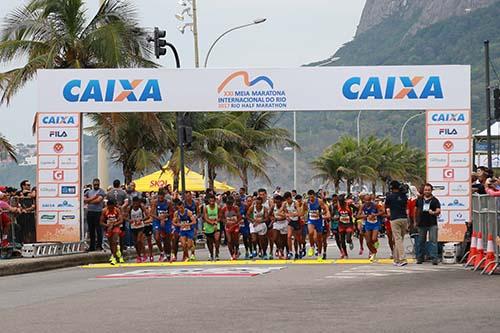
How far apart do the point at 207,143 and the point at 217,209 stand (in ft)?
74.9

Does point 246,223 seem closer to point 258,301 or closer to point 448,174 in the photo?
point 448,174

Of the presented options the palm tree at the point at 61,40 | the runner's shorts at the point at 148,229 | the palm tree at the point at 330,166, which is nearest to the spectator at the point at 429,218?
the runner's shorts at the point at 148,229

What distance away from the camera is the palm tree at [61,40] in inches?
1300

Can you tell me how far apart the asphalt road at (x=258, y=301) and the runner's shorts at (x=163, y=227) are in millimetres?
4354

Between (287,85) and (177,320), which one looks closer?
(177,320)

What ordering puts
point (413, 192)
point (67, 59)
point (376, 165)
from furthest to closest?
point (376, 165) → point (67, 59) → point (413, 192)

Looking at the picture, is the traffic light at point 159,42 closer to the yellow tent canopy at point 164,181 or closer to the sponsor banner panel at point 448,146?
the sponsor banner panel at point 448,146

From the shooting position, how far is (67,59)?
33.9 meters

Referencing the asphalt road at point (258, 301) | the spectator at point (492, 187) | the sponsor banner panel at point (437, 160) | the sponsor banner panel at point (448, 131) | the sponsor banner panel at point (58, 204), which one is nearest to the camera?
the asphalt road at point (258, 301)

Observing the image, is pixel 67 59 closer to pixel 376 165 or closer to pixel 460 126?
pixel 460 126

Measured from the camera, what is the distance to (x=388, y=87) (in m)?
26.2

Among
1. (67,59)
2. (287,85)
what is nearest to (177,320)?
(287,85)

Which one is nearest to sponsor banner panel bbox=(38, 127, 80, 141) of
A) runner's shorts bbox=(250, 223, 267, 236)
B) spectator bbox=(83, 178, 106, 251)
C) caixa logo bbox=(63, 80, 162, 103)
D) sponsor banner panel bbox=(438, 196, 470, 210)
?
caixa logo bbox=(63, 80, 162, 103)

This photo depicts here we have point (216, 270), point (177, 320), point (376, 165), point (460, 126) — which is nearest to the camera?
point (177, 320)
